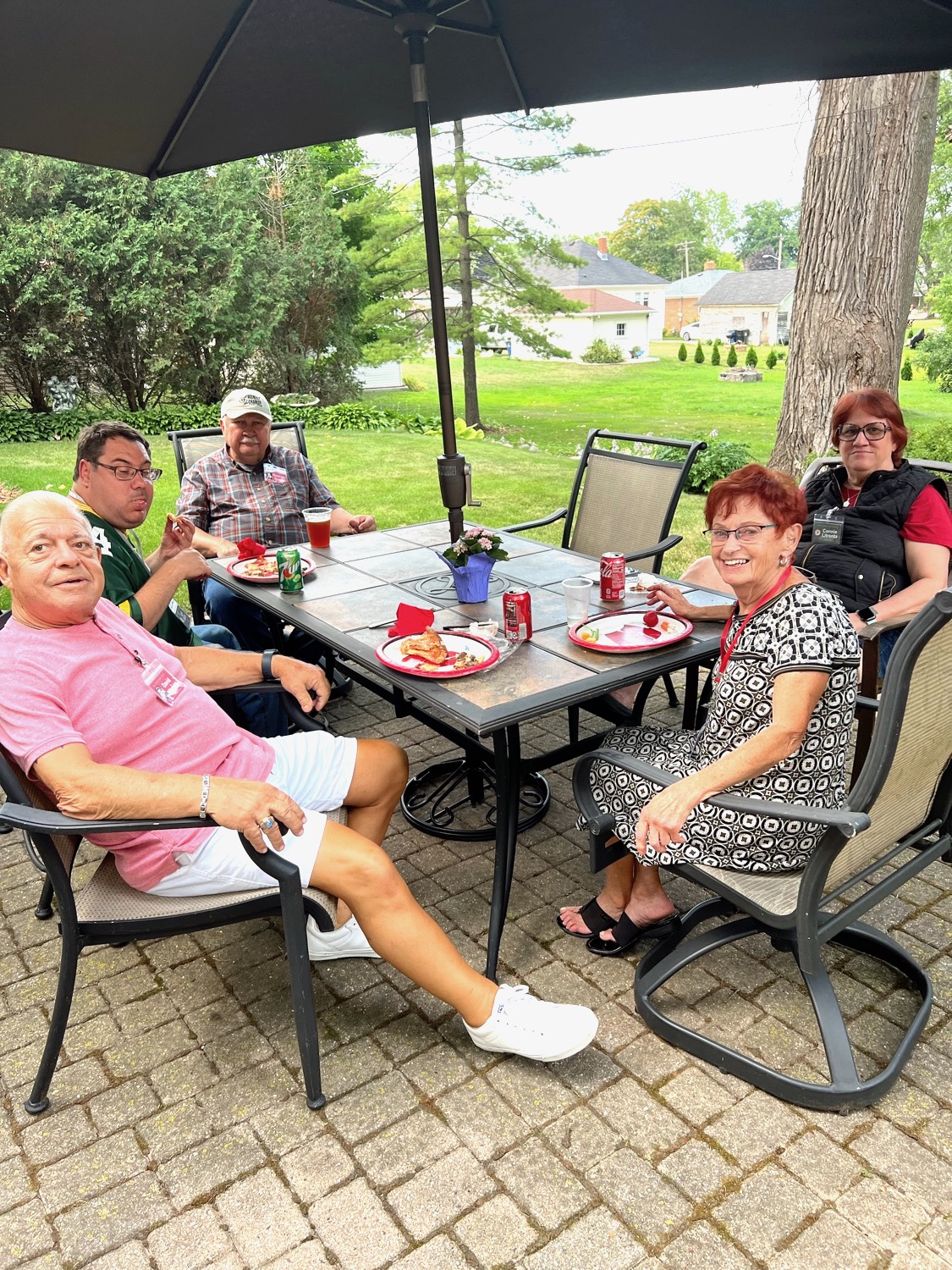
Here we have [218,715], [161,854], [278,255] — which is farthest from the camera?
[278,255]

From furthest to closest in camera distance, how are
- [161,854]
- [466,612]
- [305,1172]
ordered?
[466,612] → [161,854] → [305,1172]

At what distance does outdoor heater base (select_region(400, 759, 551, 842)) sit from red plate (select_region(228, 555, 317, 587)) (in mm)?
937

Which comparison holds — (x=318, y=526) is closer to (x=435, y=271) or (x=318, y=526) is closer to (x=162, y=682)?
(x=435, y=271)

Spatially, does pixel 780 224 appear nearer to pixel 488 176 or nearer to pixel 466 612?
pixel 488 176

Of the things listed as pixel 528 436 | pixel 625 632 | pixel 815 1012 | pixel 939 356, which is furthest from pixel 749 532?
pixel 939 356

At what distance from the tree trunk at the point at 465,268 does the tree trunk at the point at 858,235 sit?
1031cm

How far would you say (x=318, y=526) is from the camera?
3.70 metres

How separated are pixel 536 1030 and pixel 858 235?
19.5 ft

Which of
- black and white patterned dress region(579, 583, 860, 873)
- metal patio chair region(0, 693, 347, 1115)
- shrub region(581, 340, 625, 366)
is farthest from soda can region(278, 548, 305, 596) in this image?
shrub region(581, 340, 625, 366)

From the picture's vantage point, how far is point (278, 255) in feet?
49.4

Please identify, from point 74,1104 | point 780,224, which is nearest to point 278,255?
point 74,1104

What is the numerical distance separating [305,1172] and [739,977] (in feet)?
4.03

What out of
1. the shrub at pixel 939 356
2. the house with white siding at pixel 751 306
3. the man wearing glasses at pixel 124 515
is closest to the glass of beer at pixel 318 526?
the man wearing glasses at pixel 124 515

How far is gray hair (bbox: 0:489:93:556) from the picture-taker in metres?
2.01
